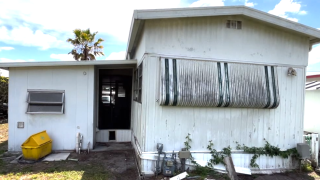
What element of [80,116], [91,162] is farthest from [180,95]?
[80,116]

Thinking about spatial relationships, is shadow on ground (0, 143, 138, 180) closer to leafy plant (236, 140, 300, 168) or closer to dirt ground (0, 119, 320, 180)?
dirt ground (0, 119, 320, 180)

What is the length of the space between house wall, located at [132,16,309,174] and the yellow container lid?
2711 millimetres

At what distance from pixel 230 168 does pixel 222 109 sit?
1256 mm

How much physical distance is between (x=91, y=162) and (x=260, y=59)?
4809mm

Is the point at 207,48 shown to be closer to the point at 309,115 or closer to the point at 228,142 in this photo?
the point at 228,142

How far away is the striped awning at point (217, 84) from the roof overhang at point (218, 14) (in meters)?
0.92

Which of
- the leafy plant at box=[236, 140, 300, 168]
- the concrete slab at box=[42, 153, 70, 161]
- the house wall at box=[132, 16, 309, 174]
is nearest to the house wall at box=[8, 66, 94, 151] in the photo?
the concrete slab at box=[42, 153, 70, 161]

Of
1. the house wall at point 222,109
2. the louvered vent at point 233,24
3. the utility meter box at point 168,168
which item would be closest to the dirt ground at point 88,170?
the utility meter box at point 168,168

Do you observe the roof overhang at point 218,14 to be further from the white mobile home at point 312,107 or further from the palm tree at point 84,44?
the palm tree at point 84,44

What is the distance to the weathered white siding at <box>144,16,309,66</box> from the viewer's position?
4.23 m

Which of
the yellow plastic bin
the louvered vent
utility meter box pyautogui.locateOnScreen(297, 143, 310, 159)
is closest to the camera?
the louvered vent

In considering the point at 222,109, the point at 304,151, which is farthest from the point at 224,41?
the point at 304,151

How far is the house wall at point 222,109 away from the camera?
4.19 metres

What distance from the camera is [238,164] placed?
4.55 metres
